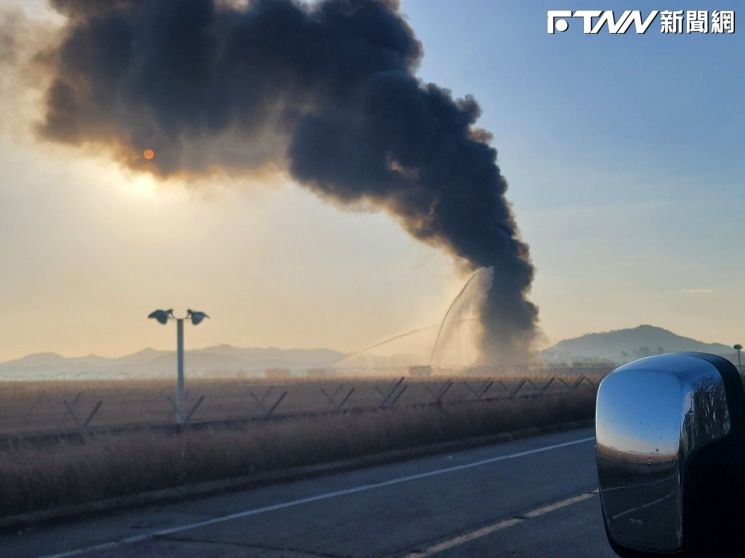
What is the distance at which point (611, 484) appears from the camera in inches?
57.0

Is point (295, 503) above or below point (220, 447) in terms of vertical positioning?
below

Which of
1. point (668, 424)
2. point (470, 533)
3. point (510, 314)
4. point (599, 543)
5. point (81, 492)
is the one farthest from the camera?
point (510, 314)

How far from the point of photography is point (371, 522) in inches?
307

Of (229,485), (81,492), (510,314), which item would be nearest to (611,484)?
(81,492)

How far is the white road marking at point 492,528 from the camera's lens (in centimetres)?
661

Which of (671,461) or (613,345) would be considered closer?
(671,461)

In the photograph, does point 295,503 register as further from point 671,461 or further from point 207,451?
point 671,461

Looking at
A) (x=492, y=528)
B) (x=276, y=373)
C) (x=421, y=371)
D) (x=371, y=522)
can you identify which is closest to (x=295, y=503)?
(x=371, y=522)

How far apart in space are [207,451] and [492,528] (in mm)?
4796

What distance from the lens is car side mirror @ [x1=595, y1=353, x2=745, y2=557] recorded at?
137 cm

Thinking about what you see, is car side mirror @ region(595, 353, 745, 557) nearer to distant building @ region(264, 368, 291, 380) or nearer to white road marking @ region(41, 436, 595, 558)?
white road marking @ region(41, 436, 595, 558)

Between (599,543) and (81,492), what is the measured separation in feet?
17.4

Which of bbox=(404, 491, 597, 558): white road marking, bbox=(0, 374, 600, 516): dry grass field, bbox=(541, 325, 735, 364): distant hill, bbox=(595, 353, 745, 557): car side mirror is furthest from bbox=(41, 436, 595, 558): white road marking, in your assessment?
bbox=(541, 325, 735, 364): distant hill

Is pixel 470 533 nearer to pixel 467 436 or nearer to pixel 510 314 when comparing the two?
pixel 467 436
